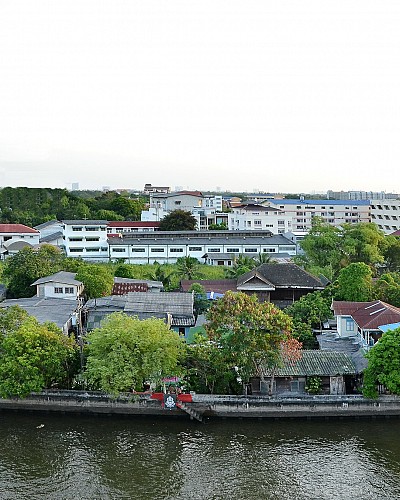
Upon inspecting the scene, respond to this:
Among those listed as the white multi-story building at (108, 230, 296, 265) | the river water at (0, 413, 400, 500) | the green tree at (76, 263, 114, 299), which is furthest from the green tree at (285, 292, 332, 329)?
the white multi-story building at (108, 230, 296, 265)

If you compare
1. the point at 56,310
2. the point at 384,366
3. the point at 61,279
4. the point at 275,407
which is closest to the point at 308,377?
the point at 275,407

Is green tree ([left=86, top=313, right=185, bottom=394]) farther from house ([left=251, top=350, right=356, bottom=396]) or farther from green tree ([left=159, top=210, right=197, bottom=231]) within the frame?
green tree ([left=159, top=210, right=197, bottom=231])

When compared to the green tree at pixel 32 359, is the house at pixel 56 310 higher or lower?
higher

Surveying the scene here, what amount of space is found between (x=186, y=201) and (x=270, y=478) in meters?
57.7

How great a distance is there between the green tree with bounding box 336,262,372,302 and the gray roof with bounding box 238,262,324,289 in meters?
3.79

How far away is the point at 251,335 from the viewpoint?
856 inches

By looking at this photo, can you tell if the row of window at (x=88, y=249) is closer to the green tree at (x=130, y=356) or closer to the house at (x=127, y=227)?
the house at (x=127, y=227)

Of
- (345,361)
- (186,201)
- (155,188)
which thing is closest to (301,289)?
(345,361)

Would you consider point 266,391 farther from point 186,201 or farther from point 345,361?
point 186,201

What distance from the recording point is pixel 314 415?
21.8 m

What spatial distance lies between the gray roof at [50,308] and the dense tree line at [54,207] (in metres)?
37.7

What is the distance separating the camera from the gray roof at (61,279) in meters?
33.1

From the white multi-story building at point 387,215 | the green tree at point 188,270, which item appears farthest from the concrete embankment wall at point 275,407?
the white multi-story building at point 387,215

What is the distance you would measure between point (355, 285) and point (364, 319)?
5826mm
